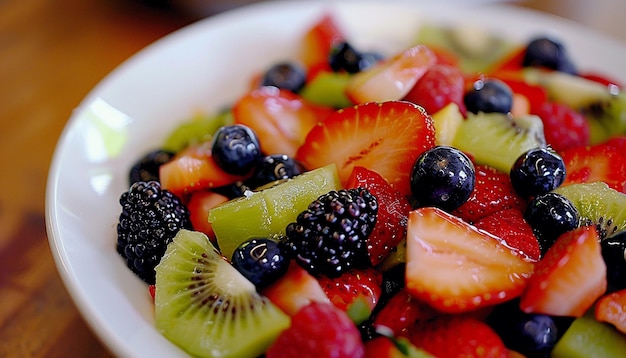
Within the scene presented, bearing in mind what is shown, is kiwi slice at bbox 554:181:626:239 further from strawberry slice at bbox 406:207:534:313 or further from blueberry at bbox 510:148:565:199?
strawberry slice at bbox 406:207:534:313

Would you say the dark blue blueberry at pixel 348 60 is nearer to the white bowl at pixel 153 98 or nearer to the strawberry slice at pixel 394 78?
the strawberry slice at pixel 394 78

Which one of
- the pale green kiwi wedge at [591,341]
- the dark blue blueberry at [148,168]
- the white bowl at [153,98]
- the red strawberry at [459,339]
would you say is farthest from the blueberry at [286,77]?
the pale green kiwi wedge at [591,341]

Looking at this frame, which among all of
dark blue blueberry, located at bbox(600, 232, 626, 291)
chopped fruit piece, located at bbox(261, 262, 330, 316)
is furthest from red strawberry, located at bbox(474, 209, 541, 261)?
chopped fruit piece, located at bbox(261, 262, 330, 316)

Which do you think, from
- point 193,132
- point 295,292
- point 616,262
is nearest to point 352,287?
point 295,292

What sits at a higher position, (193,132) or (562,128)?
(562,128)

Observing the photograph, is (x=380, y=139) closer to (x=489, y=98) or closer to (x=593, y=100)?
(x=489, y=98)

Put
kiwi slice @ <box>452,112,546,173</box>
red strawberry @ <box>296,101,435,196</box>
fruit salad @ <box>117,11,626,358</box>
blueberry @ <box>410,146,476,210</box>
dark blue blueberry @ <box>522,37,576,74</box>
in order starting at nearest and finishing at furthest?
Result: fruit salad @ <box>117,11,626,358</box> → blueberry @ <box>410,146,476,210</box> → red strawberry @ <box>296,101,435,196</box> → kiwi slice @ <box>452,112,546,173</box> → dark blue blueberry @ <box>522,37,576,74</box>

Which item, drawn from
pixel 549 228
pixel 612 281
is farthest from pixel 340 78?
pixel 612 281
